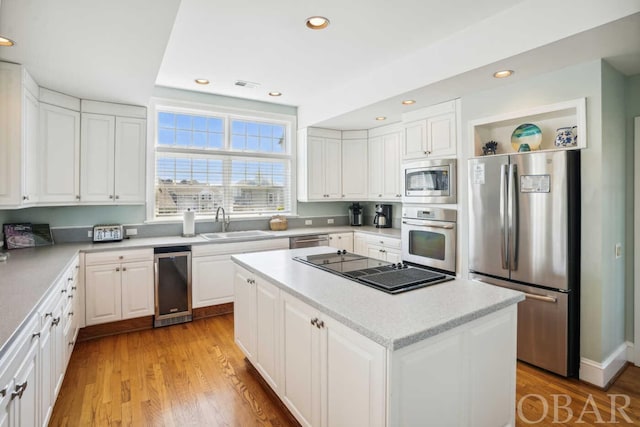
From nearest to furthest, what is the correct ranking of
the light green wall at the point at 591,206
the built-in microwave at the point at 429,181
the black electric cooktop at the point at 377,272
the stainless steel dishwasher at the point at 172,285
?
the black electric cooktop at the point at 377,272
the light green wall at the point at 591,206
the built-in microwave at the point at 429,181
the stainless steel dishwasher at the point at 172,285

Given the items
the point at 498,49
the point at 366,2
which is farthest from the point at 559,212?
the point at 366,2

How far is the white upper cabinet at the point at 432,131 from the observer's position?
3.29 metres

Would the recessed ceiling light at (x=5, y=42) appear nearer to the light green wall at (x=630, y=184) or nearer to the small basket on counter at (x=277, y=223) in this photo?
the small basket on counter at (x=277, y=223)

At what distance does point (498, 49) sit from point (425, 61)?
665mm

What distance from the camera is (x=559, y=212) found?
2.43 m

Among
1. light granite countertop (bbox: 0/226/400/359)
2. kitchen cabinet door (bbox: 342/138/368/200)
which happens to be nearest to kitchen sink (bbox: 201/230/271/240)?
light granite countertop (bbox: 0/226/400/359)

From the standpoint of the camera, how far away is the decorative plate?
276 cm

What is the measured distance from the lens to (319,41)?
2754 mm

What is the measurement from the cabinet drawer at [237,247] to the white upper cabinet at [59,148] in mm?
1311

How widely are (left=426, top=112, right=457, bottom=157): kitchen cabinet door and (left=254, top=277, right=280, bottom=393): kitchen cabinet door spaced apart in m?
2.30

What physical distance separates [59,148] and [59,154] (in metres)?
0.06

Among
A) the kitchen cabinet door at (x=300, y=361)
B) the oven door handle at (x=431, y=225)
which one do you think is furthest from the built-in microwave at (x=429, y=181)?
the kitchen cabinet door at (x=300, y=361)

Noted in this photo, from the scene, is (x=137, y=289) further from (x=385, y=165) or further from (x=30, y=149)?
(x=385, y=165)

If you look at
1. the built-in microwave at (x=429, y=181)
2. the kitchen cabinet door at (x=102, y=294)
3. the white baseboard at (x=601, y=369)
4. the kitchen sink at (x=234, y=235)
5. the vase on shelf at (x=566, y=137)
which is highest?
the vase on shelf at (x=566, y=137)
